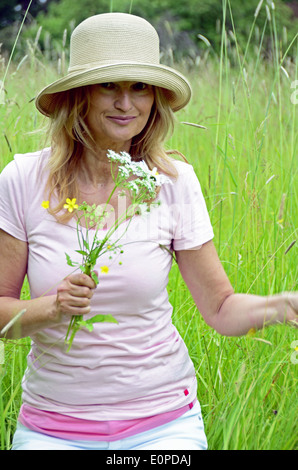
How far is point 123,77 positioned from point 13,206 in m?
0.41

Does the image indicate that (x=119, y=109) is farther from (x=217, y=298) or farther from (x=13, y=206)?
(x=217, y=298)

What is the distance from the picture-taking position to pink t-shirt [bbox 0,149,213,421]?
151cm

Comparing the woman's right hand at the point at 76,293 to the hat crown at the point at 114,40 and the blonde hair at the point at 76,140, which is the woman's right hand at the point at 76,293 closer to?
the blonde hair at the point at 76,140

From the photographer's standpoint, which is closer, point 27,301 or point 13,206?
point 27,301

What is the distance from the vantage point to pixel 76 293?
129 centimetres

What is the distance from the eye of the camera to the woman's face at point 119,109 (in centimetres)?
158

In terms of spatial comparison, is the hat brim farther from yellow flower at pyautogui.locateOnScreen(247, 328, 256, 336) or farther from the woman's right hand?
yellow flower at pyautogui.locateOnScreen(247, 328, 256, 336)

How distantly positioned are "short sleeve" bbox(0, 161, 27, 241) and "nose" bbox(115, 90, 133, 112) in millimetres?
299

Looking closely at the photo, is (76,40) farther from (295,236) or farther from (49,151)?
(295,236)

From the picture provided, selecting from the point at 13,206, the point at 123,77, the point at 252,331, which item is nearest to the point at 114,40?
the point at 123,77

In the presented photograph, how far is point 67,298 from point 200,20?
1329cm

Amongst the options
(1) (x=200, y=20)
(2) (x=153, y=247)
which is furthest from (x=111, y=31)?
(1) (x=200, y=20)
